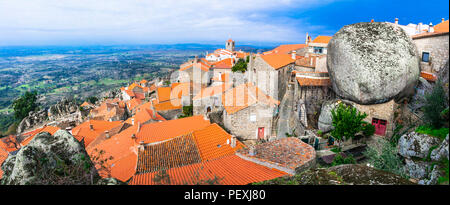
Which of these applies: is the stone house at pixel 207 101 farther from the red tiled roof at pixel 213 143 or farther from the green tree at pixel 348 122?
the green tree at pixel 348 122

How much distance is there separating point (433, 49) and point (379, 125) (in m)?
4.60

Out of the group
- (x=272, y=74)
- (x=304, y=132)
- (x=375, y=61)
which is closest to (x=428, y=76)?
(x=375, y=61)

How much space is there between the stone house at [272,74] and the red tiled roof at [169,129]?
28.8ft

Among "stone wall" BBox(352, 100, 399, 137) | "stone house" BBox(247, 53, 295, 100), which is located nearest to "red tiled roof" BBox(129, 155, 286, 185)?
"stone wall" BBox(352, 100, 399, 137)

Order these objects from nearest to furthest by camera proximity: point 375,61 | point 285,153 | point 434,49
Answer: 1. point 285,153
2. point 375,61
3. point 434,49

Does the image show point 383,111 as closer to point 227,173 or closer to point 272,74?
point 227,173

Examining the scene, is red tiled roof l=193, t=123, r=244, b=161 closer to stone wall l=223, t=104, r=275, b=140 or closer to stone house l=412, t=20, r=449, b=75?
stone wall l=223, t=104, r=275, b=140

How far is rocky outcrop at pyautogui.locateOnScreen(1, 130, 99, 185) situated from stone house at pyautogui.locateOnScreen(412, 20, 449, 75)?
14.7 meters

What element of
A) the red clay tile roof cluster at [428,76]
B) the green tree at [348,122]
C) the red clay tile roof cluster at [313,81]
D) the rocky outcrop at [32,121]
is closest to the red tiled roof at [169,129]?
the red clay tile roof cluster at [313,81]

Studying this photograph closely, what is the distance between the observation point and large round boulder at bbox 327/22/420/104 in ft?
32.9

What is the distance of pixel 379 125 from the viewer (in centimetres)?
1237

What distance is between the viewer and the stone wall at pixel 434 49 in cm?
1095

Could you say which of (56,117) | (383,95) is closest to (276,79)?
(383,95)

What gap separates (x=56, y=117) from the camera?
119 ft
